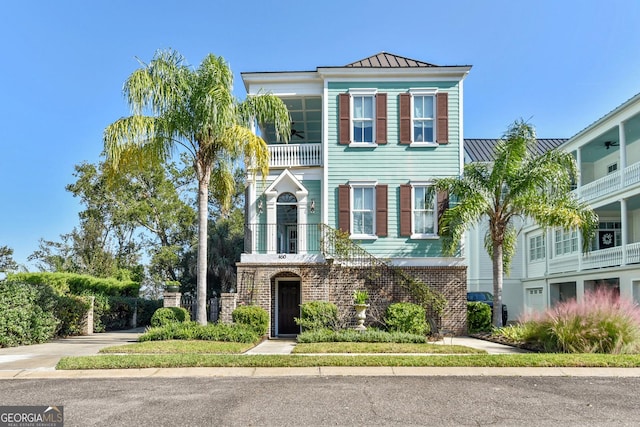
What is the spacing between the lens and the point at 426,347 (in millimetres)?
14148

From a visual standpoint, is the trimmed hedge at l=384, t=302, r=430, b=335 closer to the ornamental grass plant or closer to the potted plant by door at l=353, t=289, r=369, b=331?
the potted plant by door at l=353, t=289, r=369, b=331

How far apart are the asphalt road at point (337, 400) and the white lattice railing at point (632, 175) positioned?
13456 millimetres

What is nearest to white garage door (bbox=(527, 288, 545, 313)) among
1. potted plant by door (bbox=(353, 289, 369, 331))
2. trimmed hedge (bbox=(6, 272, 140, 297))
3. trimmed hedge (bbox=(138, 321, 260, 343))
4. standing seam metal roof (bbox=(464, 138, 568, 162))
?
standing seam metal roof (bbox=(464, 138, 568, 162))

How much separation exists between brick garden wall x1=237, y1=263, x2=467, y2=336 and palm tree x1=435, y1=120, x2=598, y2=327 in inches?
46.9

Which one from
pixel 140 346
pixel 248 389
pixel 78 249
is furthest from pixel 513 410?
pixel 78 249

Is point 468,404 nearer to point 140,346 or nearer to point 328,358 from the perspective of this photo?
point 328,358

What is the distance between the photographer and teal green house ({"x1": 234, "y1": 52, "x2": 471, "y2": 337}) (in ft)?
63.4

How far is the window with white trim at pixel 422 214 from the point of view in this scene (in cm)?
1980

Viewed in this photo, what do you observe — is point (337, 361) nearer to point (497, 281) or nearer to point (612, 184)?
point (497, 281)

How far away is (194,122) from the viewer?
53.8 ft

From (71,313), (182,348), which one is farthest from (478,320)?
(71,313)

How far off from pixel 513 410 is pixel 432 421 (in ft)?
4.40

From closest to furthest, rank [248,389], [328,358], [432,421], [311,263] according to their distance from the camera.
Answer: [432,421] → [248,389] → [328,358] → [311,263]

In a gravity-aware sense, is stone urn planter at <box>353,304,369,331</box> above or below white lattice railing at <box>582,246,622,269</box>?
below
